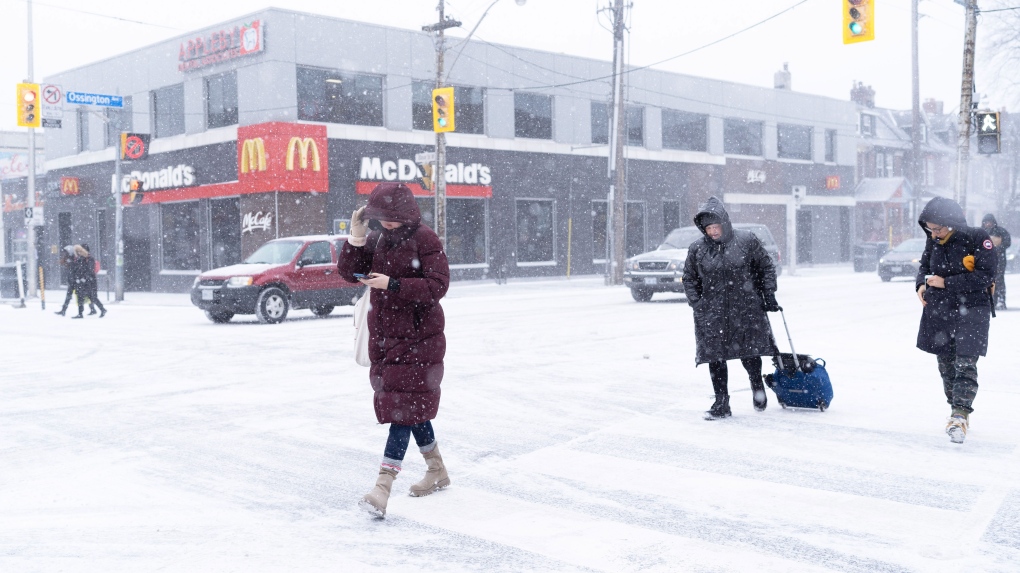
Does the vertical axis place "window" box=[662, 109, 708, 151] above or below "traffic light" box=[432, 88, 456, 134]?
above

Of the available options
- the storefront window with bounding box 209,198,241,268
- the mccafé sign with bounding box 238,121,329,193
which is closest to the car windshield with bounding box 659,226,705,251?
the mccafé sign with bounding box 238,121,329,193

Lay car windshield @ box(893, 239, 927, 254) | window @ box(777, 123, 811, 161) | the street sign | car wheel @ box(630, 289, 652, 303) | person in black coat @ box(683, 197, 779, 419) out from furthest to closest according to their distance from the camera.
A: window @ box(777, 123, 811, 161) < car windshield @ box(893, 239, 927, 254) < the street sign < car wheel @ box(630, 289, 652, 303) < person in black coat @ box(683, 197, 779, 419)

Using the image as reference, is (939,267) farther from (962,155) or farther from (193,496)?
(962,155)

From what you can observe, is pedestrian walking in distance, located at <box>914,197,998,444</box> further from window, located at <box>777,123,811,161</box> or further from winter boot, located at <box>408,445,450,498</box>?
window, located at <box>777,123,811,161</box>

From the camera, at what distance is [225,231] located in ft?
98.1

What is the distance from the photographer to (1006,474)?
5.68 meters

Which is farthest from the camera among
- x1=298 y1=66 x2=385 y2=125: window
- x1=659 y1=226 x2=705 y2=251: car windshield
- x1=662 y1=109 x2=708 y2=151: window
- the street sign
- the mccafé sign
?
x1=662 y1=109 x2=708 y2=151: window

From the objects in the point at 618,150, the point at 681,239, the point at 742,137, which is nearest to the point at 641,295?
the point at 681,239

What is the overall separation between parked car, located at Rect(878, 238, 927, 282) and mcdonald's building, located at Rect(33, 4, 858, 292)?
35.9 feet

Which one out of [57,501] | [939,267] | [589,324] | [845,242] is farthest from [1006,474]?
[845,242]

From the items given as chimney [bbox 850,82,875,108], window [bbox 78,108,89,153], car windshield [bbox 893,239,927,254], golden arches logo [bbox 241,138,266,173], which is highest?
chimney [bbox 850,82,875,108]

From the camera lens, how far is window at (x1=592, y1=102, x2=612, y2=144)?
121ft

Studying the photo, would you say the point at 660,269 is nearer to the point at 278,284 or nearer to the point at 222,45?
the point at 278,284

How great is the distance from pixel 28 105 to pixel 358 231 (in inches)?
854
